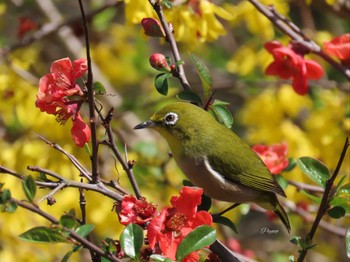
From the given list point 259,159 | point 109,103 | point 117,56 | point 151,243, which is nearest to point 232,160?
point 259,159

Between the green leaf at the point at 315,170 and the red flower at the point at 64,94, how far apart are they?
679 mm

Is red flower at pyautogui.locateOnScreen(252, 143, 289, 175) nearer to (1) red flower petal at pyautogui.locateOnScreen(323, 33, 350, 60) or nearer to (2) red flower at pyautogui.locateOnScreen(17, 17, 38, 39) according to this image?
(1) red flower petal at pyautogui.locateOnScreen(323, 33, 350, 60)

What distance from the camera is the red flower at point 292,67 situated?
2789 mm

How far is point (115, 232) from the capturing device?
3848 millimetres

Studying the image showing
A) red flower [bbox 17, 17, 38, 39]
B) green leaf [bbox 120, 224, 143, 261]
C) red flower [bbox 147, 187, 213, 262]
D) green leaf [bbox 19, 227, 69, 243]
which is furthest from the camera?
red flower [bbox 17, 17, 38, 39]

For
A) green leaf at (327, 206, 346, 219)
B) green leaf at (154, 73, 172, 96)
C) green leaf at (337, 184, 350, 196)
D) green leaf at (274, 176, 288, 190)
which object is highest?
green leaf at (154, 73, 172, 96)

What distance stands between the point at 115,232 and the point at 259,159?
1.44m

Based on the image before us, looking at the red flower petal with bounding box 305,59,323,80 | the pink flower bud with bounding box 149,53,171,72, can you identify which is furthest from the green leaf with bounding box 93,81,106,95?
the red flower petal with bounding box 305,59,323,80

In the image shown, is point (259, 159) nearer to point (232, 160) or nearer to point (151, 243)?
point (232, 160)

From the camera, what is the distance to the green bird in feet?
8.30

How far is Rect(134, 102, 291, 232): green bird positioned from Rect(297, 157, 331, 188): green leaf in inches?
14.9

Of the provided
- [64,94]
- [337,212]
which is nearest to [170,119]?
[64,94]

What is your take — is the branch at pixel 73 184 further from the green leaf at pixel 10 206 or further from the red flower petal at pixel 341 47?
the red flower petal at pixel 341 47

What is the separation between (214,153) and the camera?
2559 mm
